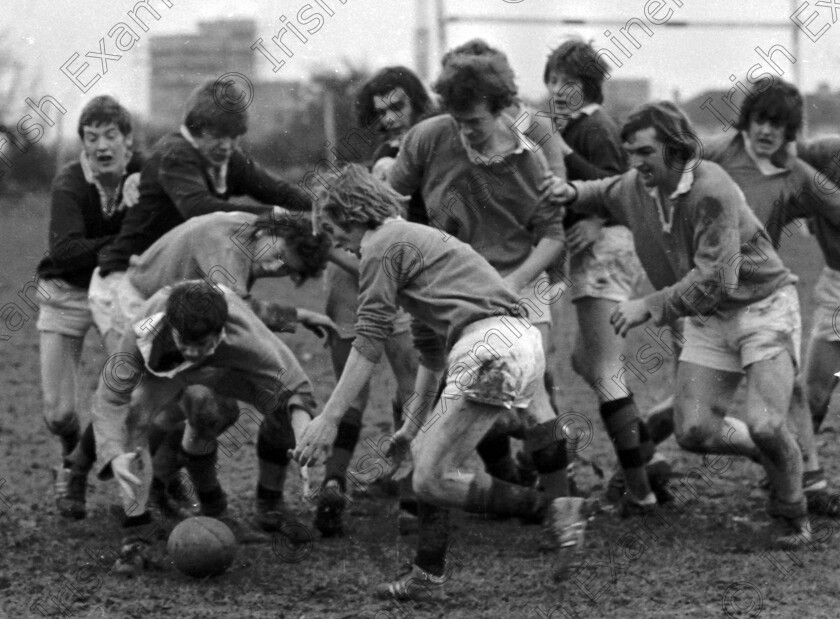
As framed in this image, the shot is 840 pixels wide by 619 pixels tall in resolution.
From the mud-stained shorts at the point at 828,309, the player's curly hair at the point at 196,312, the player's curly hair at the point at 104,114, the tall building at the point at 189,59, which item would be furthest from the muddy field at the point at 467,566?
the tall building at the point at 189,59

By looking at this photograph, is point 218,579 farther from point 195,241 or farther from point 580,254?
point 580,254

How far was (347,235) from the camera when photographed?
17.2ft

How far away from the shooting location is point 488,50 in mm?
6309

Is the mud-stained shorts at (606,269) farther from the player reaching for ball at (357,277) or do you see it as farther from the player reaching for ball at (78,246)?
the player reaching for ball at (78,246)

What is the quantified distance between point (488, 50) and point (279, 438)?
2.03 meters

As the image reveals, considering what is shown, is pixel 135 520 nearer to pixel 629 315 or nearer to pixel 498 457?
pixel 498 457

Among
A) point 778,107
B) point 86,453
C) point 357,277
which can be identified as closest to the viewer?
point 778,107

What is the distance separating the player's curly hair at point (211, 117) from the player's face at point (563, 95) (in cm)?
153

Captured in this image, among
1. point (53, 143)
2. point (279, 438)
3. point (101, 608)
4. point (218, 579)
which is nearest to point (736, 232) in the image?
point (279, 438)

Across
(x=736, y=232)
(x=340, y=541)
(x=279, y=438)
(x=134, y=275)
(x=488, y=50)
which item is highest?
(x=488, y=50)

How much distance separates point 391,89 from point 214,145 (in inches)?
38.1

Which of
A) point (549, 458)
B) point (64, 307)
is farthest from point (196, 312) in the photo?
point (64, 307)

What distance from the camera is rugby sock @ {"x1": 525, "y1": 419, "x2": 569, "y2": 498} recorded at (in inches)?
226

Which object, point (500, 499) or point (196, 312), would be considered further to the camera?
point (196, 312)
